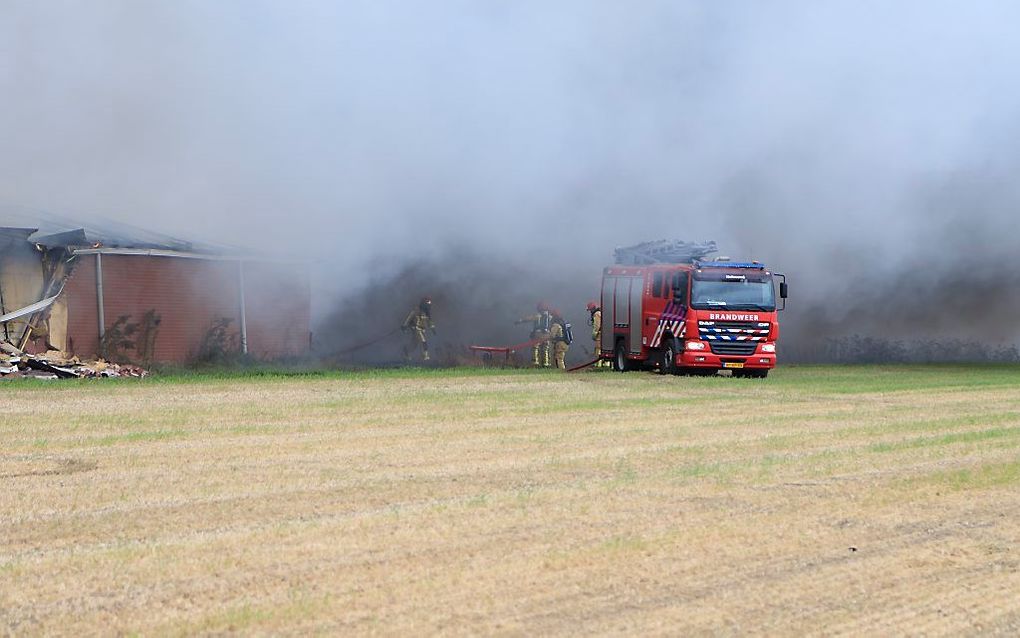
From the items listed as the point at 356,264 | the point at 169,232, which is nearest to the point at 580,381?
the point at 356,264

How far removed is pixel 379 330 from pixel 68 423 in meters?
18.6

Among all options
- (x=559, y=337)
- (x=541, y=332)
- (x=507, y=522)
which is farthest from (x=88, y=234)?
(x=507, y=522)

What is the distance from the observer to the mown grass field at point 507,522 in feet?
20.5

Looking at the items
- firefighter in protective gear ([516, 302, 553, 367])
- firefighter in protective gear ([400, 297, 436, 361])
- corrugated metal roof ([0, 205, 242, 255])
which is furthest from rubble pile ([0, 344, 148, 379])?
firefighter in protective gear ([516, 302, 553, 367])

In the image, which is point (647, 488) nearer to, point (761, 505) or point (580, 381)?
point (761, 505)

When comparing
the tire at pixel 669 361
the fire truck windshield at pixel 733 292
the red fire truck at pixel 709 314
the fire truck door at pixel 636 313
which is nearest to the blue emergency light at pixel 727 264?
the red fire truck at pixel 709 314

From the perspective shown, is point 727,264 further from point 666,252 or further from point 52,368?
point 52,368

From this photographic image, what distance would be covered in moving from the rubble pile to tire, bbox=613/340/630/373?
973 cm

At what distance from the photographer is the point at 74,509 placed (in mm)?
8898

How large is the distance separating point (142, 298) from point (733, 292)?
452 inches

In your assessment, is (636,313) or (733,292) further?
(636,313)

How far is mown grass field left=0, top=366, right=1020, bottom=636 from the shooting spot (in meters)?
6.26

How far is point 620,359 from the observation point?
2875cm

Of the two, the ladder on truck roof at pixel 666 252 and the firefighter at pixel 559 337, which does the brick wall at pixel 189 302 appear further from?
the ladder on truck roof at pixel 666 252
